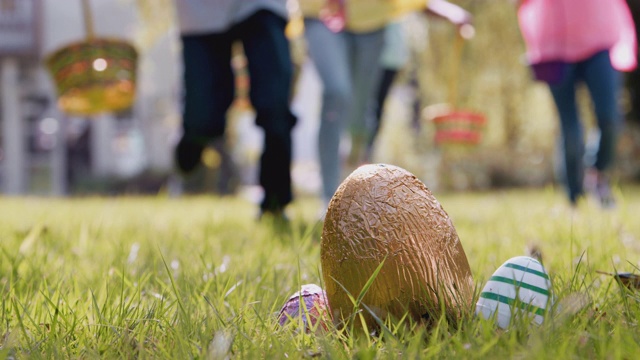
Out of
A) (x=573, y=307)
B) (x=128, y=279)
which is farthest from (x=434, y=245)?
(x=128, y=279)

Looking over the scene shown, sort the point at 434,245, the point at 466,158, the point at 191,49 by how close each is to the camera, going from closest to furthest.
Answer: the point at 434,245 < the point at 191,49 < the point at 466,158

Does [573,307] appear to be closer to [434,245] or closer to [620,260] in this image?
[434,245]

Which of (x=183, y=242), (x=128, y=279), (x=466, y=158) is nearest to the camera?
(x=128, y=279)

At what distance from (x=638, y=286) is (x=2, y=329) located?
1.23 metres

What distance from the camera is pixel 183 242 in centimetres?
242

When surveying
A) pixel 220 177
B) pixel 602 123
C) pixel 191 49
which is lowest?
pixel 220 177

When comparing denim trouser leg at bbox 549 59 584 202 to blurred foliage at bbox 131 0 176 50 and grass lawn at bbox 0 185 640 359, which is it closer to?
grass lawn at bbox 0 185 640 359

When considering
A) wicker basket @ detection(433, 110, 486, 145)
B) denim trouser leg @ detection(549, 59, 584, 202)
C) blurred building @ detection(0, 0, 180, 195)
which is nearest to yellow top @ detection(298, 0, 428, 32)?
denim trouser leg @ detection(549, 59, 584, 202)

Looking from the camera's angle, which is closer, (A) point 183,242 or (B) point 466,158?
(A) point 183,242

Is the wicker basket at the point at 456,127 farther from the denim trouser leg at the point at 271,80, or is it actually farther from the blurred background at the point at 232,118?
the denim trouser leg at the point at 271,80

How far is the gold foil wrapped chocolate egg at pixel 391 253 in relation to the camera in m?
1.10

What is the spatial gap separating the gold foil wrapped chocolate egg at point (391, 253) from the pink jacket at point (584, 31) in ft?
8.93

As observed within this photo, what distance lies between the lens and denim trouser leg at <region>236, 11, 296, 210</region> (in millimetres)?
2998

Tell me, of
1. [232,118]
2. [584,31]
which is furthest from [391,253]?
[232,118]
